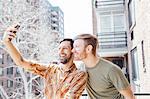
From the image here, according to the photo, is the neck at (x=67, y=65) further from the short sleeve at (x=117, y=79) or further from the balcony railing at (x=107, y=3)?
the balcony railing at (x=107, y=3)

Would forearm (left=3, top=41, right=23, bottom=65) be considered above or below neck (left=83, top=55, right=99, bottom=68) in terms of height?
above

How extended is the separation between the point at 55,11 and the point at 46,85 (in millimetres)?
2655

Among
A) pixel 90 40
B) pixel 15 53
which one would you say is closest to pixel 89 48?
pixel 90 40

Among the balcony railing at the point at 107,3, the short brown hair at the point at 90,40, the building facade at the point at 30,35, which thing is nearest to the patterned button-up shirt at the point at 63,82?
the short brown hair at the point at 90,40

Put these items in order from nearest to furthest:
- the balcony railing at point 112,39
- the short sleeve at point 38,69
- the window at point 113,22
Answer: the short sleeve at point 38,69, the balcony railing at point 112,39, the window at point 113,22

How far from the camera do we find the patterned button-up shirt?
2.94 ft

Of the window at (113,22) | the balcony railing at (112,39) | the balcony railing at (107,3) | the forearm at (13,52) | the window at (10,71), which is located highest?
the balcony railing at (107,3)

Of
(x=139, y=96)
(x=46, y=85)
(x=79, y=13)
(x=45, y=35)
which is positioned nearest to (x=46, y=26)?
(x=45, y=35)

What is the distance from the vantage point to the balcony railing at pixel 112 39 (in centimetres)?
604

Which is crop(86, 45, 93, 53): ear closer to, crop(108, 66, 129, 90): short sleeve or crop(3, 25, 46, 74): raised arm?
crop(108, 66, 129, 90): short sleeve

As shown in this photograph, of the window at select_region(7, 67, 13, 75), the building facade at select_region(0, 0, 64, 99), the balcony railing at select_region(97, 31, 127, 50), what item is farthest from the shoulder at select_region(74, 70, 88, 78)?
the balcony railing at select_region(97, 31, 127, 50)

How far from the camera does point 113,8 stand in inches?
248

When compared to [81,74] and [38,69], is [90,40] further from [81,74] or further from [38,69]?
[38,69]

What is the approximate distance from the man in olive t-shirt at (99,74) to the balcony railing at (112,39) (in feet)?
16.7
